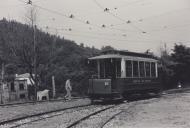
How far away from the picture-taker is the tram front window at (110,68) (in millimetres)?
24109

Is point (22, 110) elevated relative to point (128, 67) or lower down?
lower down

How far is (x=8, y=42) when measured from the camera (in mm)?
55375

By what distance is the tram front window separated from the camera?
949 inches

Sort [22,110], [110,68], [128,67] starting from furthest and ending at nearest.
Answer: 1. [128,67]
2. [110,68]
3. [22,110]

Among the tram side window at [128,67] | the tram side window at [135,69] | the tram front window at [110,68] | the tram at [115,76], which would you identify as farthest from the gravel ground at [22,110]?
the tram side window at [135,69]

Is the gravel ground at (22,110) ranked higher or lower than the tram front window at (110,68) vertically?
lower

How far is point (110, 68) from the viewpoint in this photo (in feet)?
80.3

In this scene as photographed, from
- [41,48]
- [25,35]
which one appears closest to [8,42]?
[25,35]

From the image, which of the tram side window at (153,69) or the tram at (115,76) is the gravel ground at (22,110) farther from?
the tram side window at (153,69)

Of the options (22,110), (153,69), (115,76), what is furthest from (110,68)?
(22,110)

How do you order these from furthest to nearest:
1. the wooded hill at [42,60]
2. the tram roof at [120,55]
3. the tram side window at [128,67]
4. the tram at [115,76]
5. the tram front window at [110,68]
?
1. the wooded hill at [42,60]
2. the tram side window at [128,67]
3. the tram roof at [120,55]
4. the tram front window at [110,68]
5. the tram at [115,76]

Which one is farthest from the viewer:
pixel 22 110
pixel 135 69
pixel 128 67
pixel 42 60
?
pixel 42 60

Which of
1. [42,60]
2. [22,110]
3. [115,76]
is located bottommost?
[22,110]

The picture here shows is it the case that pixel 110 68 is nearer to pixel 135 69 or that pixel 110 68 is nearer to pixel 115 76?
pixel 115 76
